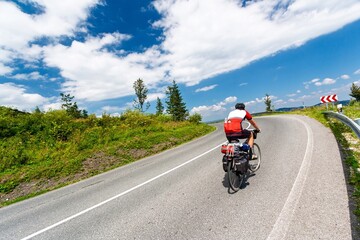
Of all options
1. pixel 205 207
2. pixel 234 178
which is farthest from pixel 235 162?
pixel 205 207

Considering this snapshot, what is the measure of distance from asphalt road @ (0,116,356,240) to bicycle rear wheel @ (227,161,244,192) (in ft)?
0.66

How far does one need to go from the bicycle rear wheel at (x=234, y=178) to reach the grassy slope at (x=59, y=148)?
7.75m

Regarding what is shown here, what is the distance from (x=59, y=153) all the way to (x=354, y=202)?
14.2 metres

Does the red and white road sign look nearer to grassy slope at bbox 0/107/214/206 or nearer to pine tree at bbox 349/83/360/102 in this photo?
grassy slope at bbox 0/107/214/206

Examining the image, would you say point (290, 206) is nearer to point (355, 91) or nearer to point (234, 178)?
point (234, 178)

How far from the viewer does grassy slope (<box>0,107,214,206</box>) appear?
10.3 m

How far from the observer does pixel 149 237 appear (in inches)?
160

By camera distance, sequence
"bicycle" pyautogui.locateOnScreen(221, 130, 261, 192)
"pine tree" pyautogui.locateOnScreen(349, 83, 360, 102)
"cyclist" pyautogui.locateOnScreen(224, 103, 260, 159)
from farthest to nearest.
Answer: "pine tree" pyautogui.locateOnScreen(349, 83, 360, 102)
"cyclist" pyautogui.locateOnScreen(224, 103, 260, 159)
"bicycle" pyautogui.locateOnScreen(221, 130, 261, 192)

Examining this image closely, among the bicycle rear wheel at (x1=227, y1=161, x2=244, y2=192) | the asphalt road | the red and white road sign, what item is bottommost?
Answer: the asphalt road

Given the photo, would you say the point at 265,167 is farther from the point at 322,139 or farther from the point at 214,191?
the point at 322,139

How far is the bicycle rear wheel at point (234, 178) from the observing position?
18.4 feet

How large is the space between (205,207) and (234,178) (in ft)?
4.98

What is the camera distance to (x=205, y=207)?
493cm

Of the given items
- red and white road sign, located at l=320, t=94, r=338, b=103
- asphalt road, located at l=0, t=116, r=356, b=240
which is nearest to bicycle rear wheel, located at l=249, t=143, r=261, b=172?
asphalt road, located at l=0, t=116, r=356, b=240
